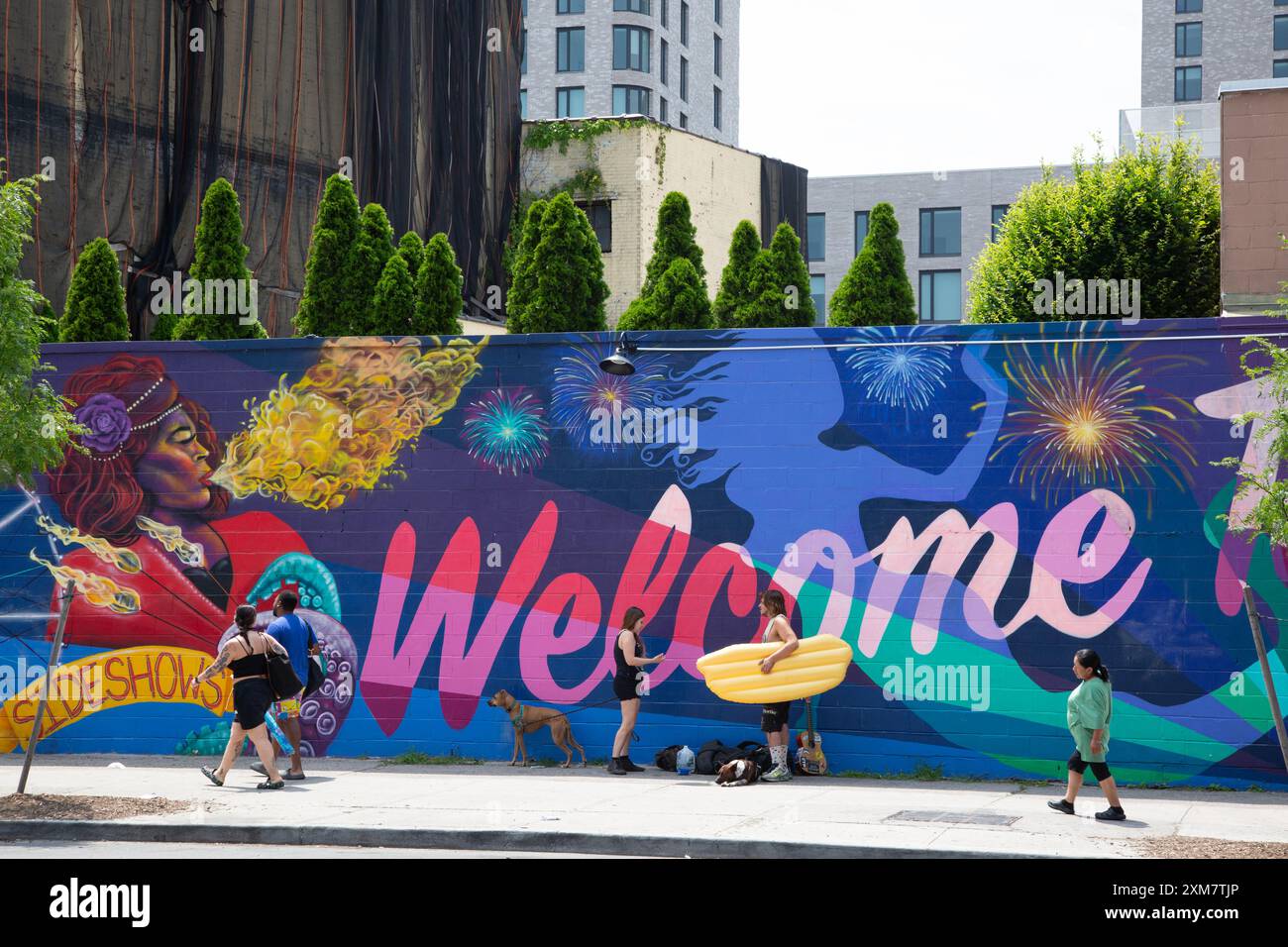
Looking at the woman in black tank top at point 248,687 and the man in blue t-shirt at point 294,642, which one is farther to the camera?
the man in blue t-shirt at point 294,642

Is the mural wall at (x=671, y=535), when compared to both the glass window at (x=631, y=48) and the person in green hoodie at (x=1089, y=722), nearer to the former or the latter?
the person in green hoodie at (x=1089, y=722)

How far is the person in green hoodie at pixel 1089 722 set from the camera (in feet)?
37.4

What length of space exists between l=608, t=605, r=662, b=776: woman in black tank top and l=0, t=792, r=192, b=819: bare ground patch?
3972 mm

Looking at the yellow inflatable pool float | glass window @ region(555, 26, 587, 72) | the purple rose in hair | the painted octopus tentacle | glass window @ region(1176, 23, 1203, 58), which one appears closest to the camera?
the yellow inflatable pool float

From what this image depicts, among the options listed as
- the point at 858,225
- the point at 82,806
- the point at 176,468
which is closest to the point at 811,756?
the point at 82,806

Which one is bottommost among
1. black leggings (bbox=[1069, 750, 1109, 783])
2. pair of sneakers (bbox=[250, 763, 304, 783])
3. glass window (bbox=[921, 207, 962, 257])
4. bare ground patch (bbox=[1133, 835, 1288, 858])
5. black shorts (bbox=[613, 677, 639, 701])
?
pair of sneakers (bbox=[250, 763, 304, 783])

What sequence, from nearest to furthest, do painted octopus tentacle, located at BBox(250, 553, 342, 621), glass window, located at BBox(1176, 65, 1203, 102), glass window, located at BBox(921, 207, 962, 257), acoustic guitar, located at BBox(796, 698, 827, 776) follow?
acoustic guitar, located at BBox(796, 698, 827, 776) → painted octopus tentacle, located at BBox(250, 553, 342, 621) → glass window, located at BBox(921, 207, 962, 257) → glass window, located at BBox(1176, 65, 1203, 102)

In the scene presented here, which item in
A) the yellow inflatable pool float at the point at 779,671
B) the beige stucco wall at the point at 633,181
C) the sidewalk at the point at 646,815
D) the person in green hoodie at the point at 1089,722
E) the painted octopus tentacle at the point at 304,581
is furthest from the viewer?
the beige stucco wall at the point at 633,181

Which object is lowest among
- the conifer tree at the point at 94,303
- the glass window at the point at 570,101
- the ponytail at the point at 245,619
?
the ponytail at the point at 245,619

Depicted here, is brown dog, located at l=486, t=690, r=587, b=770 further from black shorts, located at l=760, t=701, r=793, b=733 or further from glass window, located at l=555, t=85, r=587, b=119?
glass window, located at l=555, t=85, r=587, b=119

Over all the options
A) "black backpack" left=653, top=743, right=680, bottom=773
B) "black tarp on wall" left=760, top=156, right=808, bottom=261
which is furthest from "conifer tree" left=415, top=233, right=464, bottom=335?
"black tarp on wall" left=760, top=156, right=808, bottom=261

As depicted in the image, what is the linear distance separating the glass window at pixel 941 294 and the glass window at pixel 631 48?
56.6ft

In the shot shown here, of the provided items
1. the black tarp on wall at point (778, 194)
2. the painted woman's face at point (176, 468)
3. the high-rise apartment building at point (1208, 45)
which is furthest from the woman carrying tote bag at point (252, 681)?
the high-rise apartment building at point (1208, 45)

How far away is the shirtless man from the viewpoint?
522 inches
